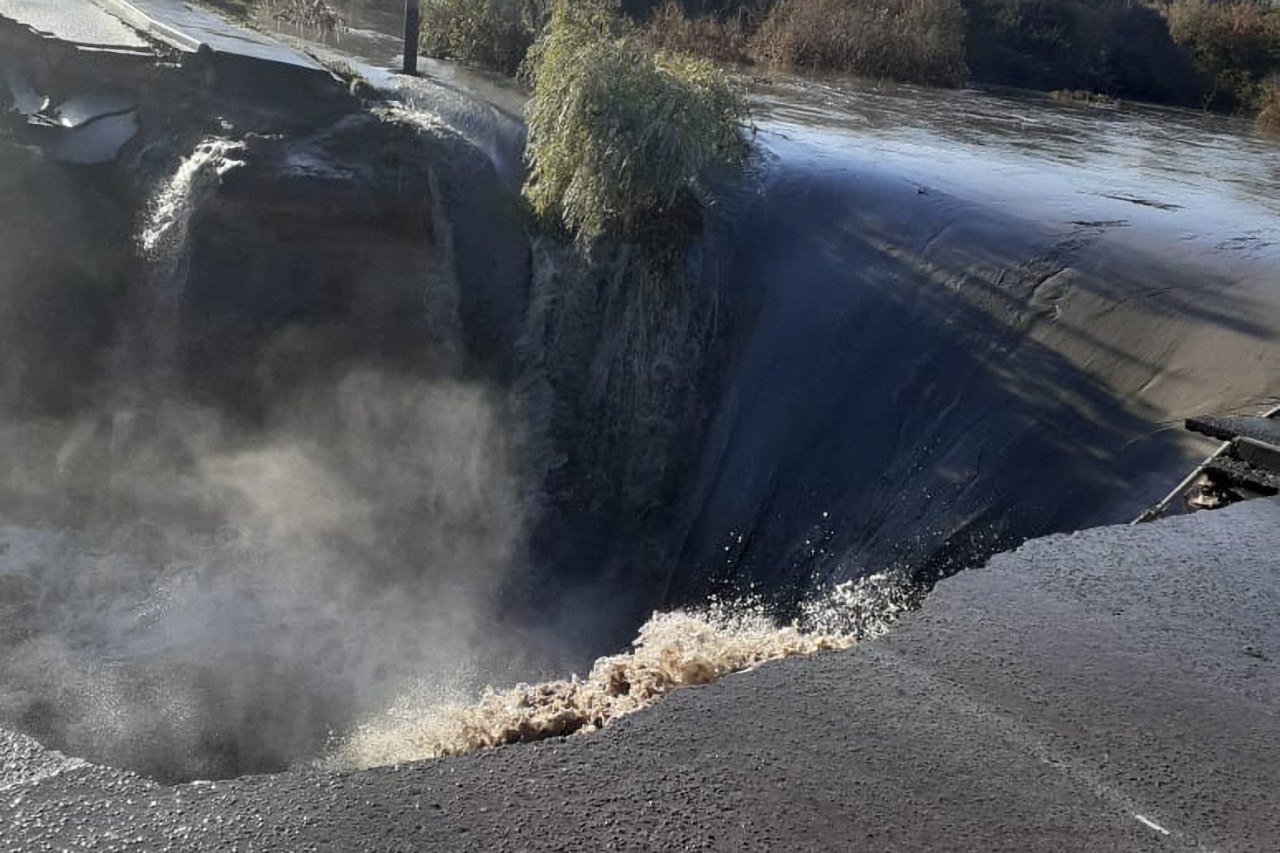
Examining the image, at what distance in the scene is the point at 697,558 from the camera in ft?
27.4

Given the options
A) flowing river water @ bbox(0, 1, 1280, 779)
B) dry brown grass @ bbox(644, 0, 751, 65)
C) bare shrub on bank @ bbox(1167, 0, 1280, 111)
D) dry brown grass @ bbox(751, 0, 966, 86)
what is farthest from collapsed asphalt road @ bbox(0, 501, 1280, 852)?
bare shrub on bank @ bbox(1167, 0, 1280, 111)

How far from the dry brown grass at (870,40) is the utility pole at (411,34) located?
9449 mm

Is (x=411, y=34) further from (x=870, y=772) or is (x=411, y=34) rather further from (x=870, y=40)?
(x=870, y=772)

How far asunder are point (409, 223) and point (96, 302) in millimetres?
2887

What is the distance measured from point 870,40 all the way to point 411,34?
10.7 meters

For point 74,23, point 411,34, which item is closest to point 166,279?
point 74,23

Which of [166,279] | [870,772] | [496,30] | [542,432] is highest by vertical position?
[496,30]

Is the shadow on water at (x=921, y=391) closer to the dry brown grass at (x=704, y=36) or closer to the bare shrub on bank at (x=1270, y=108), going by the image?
the dry brown grass at (x=704, y=36)

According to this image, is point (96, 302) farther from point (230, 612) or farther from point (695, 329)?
point (695, 329)

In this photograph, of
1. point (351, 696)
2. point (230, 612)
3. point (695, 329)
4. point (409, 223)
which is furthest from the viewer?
point (409, 223)

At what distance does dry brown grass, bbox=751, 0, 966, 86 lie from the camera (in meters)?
21.6

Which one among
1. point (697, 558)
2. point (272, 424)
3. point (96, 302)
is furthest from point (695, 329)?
point (96, 302)

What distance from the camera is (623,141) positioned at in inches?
373

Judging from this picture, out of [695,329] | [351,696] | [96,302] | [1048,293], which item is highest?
[1048,293]
